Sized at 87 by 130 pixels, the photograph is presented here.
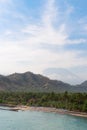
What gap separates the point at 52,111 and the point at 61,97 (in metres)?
14.4

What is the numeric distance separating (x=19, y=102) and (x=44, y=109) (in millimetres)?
24172

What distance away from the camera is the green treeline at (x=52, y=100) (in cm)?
8981

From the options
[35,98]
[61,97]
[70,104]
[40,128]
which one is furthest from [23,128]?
[35,98]

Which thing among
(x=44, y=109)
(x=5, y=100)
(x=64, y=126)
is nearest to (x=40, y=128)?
(x=64, y=126)

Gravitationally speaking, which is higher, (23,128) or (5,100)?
(5,100)

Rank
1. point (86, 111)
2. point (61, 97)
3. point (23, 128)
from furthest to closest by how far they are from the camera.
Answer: point (61, 97)
point (86, 111)
point (23, 128)

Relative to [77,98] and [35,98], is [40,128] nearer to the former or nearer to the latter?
[77,98]

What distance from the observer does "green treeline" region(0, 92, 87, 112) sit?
295 ft

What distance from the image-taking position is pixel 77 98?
9338 cm

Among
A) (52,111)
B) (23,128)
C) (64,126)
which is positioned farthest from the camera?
(52,111)

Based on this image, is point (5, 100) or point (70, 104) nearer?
point (70, 104)

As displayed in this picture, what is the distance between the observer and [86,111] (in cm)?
8350

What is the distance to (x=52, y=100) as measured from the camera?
10488cm

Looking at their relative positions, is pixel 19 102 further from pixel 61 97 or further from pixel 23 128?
pixel 23 128
